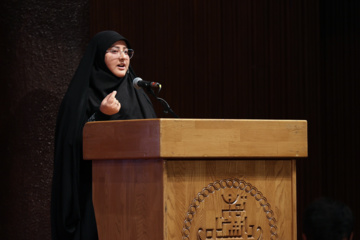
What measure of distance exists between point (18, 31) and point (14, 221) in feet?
3.32

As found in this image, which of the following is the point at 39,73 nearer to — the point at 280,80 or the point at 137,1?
the point at 137,1

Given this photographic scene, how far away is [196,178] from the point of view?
84.7 inches

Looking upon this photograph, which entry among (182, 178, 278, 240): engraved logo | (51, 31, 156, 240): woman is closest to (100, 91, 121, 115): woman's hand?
(51, 31, 156, 240): woman

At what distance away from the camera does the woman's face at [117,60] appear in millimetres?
2889

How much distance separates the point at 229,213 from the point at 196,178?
0.54 feet

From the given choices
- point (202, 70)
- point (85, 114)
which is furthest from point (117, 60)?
point (202, 70)

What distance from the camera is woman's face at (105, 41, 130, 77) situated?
289cm

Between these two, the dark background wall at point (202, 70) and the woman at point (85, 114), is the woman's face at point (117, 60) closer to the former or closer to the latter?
the woman at point (85, 114)

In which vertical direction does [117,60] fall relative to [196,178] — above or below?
above

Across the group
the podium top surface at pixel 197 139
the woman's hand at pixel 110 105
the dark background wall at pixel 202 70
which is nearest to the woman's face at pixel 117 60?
the woman's hand at pixel 110 105

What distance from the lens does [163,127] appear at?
210 cm

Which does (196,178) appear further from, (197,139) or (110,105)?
(110,105)

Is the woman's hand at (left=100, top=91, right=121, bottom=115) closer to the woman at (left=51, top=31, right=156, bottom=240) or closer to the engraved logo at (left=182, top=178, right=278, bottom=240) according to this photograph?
the woman at (left=51, top=31, right=156, bottom=240)

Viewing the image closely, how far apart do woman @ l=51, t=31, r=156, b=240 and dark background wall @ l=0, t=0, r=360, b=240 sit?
84 centimetres
